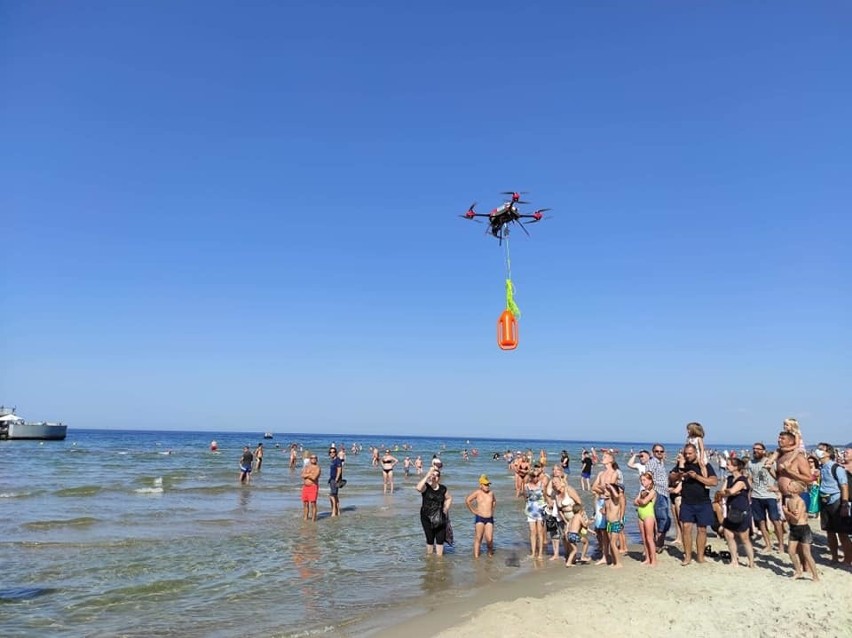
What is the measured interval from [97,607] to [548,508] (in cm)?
783

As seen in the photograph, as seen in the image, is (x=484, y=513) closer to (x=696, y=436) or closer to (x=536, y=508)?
(x=536, y=508)

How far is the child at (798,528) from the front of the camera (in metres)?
7.71

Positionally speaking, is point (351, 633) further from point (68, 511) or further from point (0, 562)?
point (68, 511)

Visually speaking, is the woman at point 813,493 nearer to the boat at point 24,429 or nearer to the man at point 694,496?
the man at point 694,496

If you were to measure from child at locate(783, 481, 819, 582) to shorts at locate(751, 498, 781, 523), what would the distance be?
167 cm

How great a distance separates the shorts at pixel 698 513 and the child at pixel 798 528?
1.22 meters

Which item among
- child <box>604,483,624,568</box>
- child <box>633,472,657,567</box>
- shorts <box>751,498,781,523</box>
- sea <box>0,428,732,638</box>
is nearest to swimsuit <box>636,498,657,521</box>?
child <box>633,472,657,567</box>

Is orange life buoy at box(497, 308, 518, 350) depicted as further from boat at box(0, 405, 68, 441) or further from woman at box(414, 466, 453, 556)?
boat at box(0, 405, 68, 441)

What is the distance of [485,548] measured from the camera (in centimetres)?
1178

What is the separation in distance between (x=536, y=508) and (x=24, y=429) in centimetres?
7590

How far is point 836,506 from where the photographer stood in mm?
9125

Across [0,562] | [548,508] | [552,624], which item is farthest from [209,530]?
[552,624]

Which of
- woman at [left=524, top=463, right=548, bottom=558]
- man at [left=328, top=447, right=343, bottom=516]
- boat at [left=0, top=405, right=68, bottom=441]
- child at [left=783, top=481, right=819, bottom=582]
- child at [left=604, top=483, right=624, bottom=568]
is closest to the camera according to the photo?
child at [left=783, top=481, right=819, bottom=582]

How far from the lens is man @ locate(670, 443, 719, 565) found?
30.0ft
